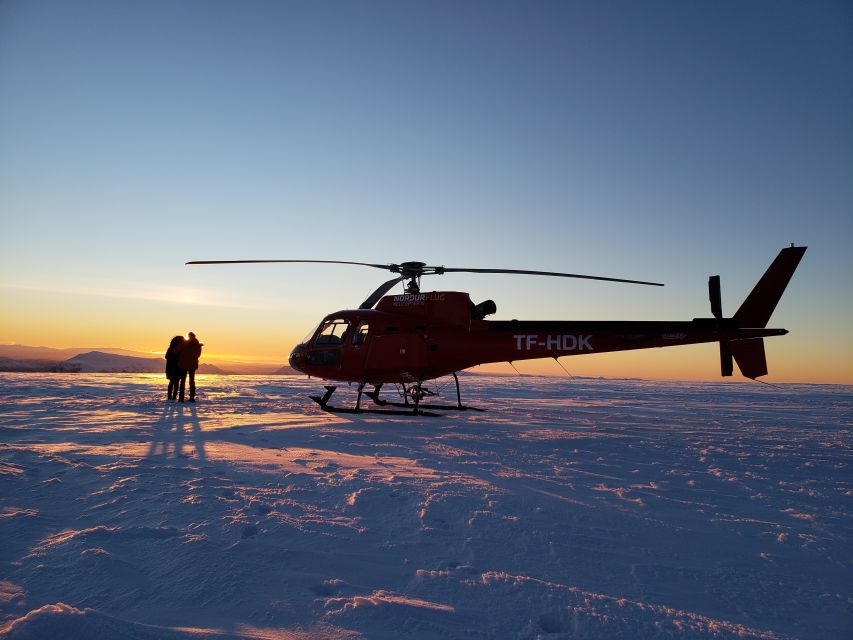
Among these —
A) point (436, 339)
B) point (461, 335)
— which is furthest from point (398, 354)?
point (461, 335)

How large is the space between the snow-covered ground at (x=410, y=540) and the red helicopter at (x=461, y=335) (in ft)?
13.7

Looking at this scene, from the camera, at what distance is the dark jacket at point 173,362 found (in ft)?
43.0

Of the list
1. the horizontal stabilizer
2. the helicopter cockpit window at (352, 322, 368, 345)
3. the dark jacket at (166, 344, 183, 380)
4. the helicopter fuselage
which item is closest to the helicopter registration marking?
the helicopter fuselage

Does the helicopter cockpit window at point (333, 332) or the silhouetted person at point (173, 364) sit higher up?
the helicopter cockpit window at point (333, 332)

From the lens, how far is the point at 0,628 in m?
2.27

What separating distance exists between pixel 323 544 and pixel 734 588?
2759 millimetres

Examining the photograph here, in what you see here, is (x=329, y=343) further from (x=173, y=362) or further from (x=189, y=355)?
(x=173, y=362)

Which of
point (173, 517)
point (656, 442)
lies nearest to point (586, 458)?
point (656, 442)

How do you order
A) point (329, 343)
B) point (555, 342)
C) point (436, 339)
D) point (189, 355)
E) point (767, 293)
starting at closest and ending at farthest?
point (767, 293)
point (555, 342)
point (436, 339)
point (329, 343)
point (189, 355)

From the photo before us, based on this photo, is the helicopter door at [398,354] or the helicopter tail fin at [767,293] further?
the helicopter door at [398,354]

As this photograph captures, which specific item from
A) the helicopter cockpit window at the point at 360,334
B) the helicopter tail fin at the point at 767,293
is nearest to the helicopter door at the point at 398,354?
the helicopter cockpit window at the point at 360,334

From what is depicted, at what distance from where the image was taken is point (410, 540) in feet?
11.7

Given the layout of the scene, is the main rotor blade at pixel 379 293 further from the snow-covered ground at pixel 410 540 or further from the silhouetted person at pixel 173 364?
the snow-covered ground at pixel 410 540

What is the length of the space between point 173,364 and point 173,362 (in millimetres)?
69
